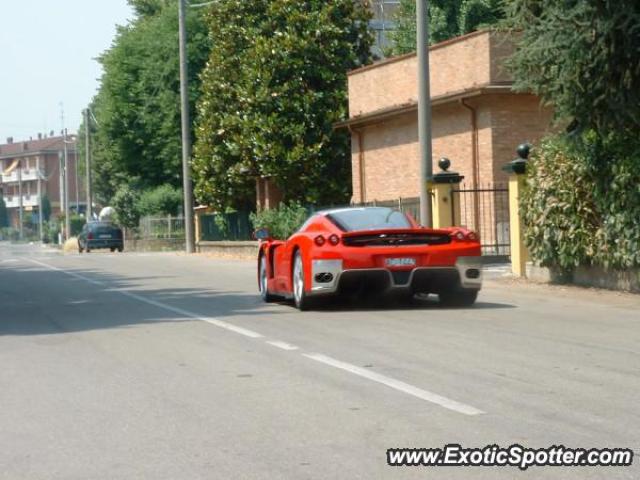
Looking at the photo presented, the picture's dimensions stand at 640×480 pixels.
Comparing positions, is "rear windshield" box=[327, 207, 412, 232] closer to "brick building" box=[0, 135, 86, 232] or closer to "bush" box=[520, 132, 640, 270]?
"bush" box=[520, 132, 640, 270]

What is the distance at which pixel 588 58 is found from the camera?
694 inches

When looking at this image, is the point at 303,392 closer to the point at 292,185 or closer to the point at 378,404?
the point at 378,404

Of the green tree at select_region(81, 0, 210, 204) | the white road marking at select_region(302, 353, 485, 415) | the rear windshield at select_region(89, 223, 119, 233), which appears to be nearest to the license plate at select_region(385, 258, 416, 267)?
the white road marking at select_region(302, 353, 485, 415)

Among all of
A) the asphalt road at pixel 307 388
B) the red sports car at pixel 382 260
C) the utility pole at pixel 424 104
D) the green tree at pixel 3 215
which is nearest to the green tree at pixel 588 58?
the asphalt road at pixel 307 388

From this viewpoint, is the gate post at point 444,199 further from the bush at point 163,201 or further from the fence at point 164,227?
the bush at point 163,201

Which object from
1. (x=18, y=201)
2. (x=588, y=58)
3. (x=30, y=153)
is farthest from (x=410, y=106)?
(x=18, y=201)

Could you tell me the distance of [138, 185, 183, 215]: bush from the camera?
65.6m

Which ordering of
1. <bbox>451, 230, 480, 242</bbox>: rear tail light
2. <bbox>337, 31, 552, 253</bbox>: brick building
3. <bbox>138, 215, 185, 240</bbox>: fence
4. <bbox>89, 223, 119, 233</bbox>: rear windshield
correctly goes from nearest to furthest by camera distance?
<bbox>451, 230, 480, 242</bbox>: rear tail light → <bbox>337, 31, 552, 253</bbox>: brick building → <bbox>89, 223, 119, 233</bbox>: rear windshield → <bbox>138, 215, 185, 240</bbox>: fence

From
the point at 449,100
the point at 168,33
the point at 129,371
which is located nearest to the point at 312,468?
the point at 129,371

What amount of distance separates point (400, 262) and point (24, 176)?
160 meters

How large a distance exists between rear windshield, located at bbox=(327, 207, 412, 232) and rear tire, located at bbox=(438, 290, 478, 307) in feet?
3.35

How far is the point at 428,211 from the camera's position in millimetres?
25062

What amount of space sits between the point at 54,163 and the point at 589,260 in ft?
509

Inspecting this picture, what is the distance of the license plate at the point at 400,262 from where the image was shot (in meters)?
16.1
